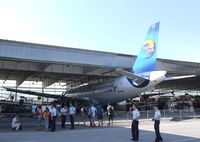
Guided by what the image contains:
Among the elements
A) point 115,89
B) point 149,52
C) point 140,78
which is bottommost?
point 115,89

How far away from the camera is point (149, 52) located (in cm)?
3203

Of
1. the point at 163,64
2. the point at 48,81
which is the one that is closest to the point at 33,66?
the point at 163,64

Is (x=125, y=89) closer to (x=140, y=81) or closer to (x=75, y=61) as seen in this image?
(x=140, y=81)

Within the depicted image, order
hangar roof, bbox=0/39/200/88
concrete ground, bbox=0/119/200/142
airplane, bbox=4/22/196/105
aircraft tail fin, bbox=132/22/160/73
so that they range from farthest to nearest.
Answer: aircraft tail fin, bbox=132/22/160/73, airplane, bbox=4/22/196/105, hangar roof, bbox=0/39/200/88, concrete ground, bbox=0/119/200/142

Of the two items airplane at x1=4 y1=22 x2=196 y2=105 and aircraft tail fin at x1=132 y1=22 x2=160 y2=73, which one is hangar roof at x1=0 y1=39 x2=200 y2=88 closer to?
airplane at x1=4 y1=22 x2=196 y2=105

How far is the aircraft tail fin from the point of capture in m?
31.6

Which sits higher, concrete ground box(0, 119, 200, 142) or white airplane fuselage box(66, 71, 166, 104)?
white airplane fuselage box(66, 71, 166, 104)

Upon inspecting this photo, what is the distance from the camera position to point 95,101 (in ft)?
136

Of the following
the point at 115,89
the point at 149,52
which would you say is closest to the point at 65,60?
the point at 115,89

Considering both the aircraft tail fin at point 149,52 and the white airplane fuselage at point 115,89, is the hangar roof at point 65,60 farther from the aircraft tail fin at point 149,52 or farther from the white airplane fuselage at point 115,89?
the aircraft tail fin at point 149,52

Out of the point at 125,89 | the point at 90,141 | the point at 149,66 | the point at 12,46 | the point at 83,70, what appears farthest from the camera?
the point at 83,70

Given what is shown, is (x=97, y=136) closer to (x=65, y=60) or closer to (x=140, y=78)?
(x=140, y=78)

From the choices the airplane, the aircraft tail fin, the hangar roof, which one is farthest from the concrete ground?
the aircraft tail fin

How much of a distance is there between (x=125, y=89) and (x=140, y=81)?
355 cm
